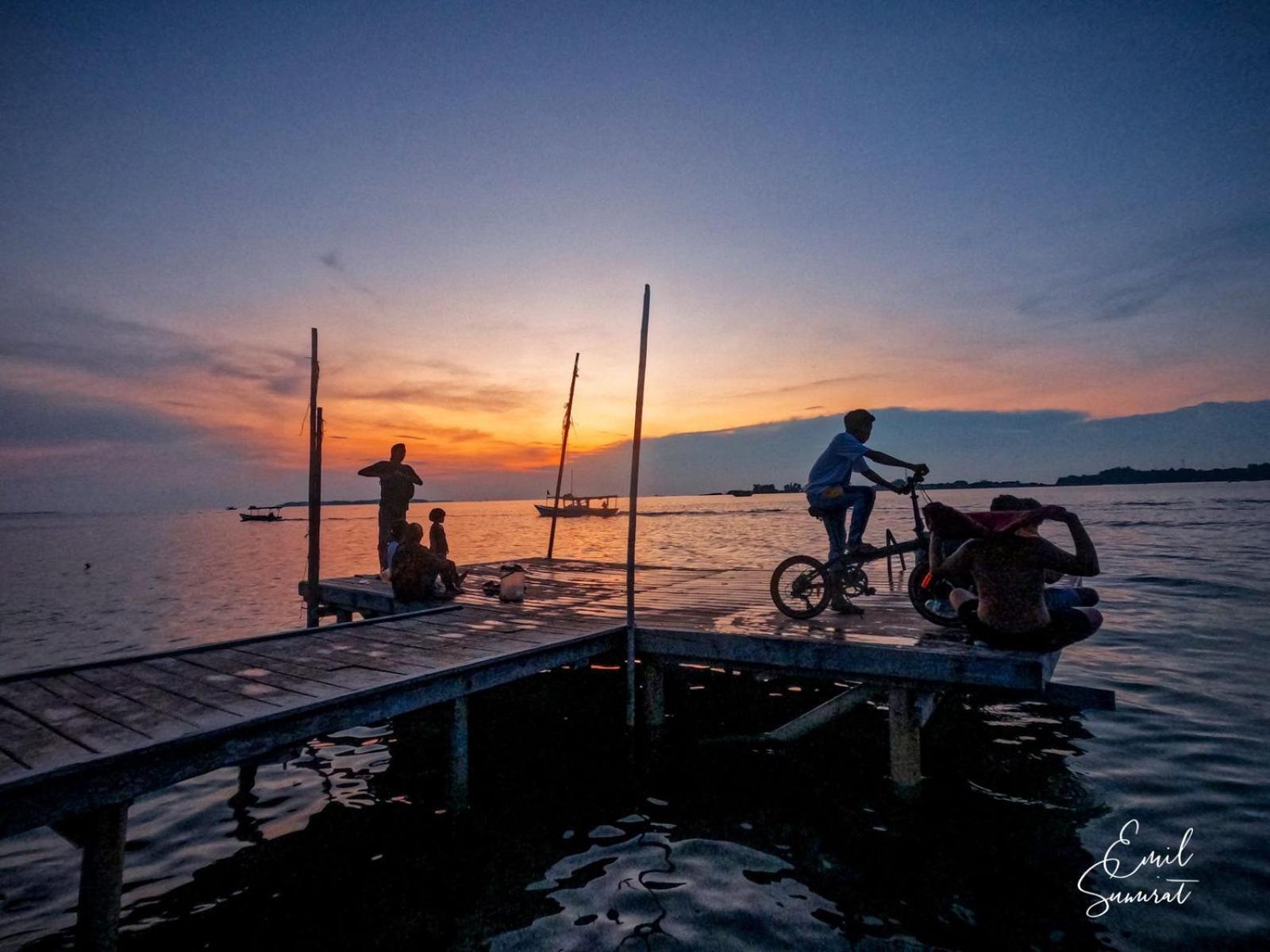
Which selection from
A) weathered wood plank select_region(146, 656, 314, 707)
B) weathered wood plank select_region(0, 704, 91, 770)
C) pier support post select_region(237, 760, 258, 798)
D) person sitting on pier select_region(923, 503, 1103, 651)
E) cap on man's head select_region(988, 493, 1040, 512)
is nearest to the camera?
weathered wood plank select_region(0, 704, 91, 770)

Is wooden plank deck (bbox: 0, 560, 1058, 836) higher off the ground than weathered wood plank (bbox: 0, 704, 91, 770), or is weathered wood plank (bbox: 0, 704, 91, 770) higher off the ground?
weathered wood plank (bbox: 0, 704, 91, 770)

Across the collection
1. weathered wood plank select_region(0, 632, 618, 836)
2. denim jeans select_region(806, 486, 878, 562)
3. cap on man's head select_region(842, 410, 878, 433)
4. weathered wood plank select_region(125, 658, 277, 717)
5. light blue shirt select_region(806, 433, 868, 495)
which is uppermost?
cap on man's head select_region(842, 410, 878, 433)

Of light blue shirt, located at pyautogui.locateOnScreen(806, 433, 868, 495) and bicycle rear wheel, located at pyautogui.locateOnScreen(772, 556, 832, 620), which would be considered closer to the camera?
light blue shirt, located at pyautogui.locateOnScreen(806, 433, 868, 495)

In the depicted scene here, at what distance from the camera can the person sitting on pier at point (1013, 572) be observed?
5.31 m

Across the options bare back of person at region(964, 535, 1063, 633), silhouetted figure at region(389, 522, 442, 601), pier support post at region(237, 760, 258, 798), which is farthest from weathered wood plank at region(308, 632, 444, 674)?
bare back of person at region(964, 535, 1063, 633)

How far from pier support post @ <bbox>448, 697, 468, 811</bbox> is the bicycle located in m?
4.21

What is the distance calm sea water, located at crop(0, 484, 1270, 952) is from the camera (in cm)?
469

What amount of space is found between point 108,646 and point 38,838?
1235 centimetres

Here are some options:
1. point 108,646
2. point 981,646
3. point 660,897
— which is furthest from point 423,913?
point 108,646

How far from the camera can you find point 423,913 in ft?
16.1

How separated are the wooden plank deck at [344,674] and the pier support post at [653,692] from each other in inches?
12.6

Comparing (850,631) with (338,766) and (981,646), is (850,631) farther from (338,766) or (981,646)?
(338,766)
